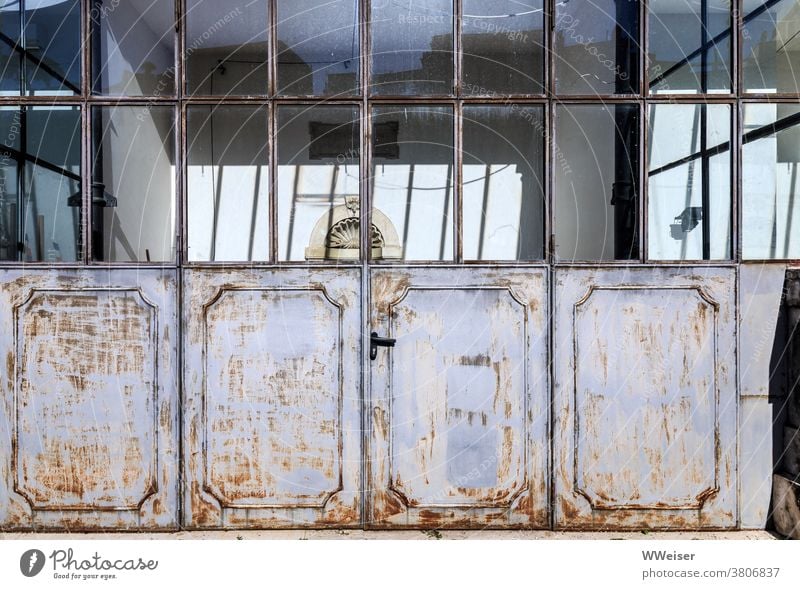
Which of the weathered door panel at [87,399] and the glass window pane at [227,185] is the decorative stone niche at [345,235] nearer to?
the glass window pane at [227,185]

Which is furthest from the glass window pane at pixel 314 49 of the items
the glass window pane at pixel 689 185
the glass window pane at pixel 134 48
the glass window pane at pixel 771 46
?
the glass window pane at pixel 771 46

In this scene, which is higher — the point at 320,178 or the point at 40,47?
the point at 40,47

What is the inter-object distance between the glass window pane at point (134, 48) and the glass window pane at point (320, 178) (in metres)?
0.65

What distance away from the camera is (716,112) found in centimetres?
355

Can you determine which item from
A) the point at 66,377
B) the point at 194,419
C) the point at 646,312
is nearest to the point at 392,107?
the point at 646,312

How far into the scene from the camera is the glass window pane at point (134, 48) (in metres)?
3.53

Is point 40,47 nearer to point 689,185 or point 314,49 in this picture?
point 314,49

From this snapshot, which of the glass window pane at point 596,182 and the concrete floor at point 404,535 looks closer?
the concrete floor at point 404,535

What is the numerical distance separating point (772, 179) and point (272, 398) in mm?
2826

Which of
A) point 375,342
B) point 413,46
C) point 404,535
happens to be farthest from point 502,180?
point 404,535

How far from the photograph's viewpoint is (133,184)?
11.6 ft

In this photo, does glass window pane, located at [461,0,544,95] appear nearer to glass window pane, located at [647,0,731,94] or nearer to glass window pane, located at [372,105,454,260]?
glass window pane, located at [372,105,454,260]

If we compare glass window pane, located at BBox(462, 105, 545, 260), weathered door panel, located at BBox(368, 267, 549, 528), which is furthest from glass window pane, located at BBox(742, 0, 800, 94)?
weathered door panel, located at BBox(368, 267, 549, 528)
